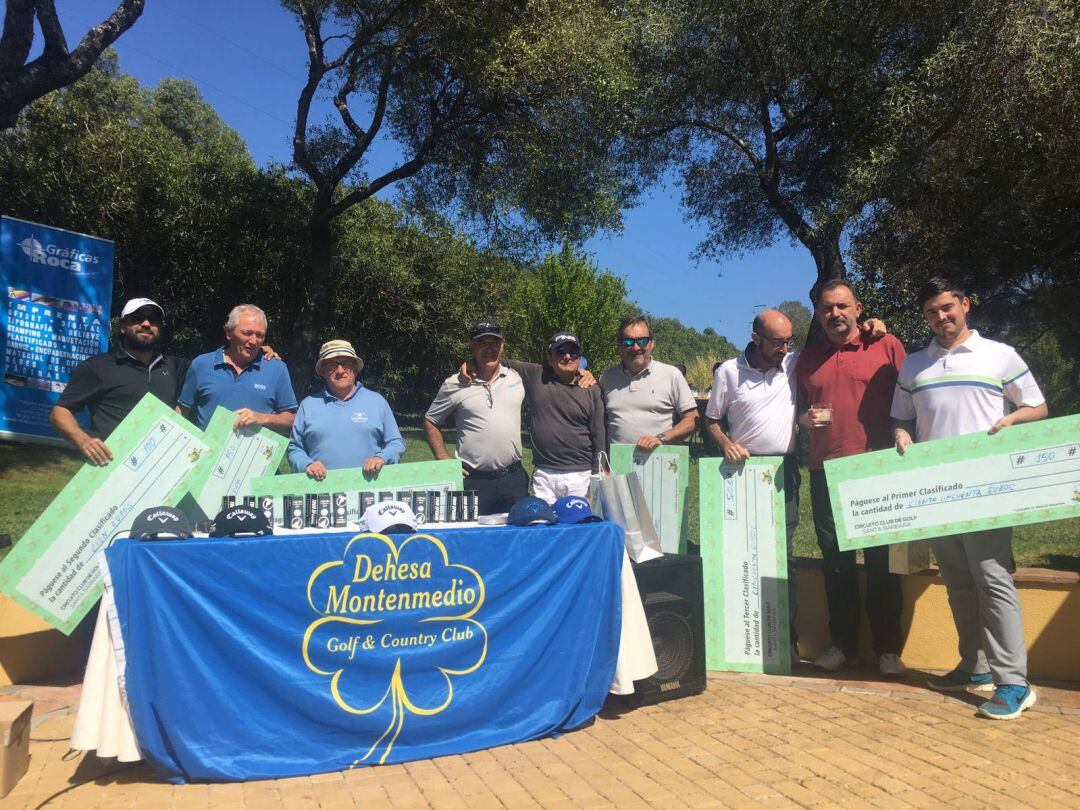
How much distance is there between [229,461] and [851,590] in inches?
145

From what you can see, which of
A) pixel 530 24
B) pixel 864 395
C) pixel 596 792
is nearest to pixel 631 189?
pixel 530 24

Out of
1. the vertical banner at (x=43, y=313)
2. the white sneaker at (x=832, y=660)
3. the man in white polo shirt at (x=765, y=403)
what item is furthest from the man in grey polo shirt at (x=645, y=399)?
the vertical banner at (x=43, y=313)

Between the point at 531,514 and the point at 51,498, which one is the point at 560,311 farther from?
the point at 531,514

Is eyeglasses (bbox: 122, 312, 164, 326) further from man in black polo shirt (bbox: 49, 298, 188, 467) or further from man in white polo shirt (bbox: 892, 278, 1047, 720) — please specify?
man in white polo shirt (bbox: 892, 278, 1047, 720)

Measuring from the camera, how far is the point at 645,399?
536 cm

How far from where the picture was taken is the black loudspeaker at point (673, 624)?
447 cm

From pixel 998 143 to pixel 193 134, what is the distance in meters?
37.8

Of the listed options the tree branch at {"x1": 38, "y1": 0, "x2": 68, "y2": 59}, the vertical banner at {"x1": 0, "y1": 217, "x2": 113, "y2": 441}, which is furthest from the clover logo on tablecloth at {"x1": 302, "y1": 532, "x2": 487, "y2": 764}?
the tree branch at {"x1": 38, "y1": 0, "x2": 68, "y2": 59}

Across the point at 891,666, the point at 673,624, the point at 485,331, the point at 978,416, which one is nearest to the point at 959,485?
the point at 978,416

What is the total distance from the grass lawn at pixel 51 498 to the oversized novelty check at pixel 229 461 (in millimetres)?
3670

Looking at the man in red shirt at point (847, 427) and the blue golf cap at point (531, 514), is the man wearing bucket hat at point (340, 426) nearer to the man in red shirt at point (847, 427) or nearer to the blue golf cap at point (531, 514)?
the blue golf cap at point (531, 514)

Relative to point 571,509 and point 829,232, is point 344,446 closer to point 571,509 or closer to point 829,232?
A: point 571,509

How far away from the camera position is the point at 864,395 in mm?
4719

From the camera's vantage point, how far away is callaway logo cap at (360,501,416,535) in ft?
12.6
